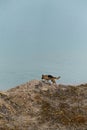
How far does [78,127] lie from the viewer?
32312 mm

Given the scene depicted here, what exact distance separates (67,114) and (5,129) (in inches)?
294

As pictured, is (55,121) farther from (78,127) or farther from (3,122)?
(3,122)

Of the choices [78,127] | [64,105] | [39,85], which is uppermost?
[39,85]

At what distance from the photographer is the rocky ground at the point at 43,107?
33000mm

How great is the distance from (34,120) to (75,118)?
4521 mm

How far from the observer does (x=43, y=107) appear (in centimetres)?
3688

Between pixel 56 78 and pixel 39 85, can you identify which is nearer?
pixel 39 85

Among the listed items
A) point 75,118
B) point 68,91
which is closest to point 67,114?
point 75,118

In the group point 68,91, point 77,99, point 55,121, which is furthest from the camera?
point 68,91

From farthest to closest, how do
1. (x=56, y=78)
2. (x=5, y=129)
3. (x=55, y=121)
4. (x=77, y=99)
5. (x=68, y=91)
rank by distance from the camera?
(x=56, y=78) → (x=68, y=91) → (x=77, y=99) → (x=55, y=121) → (x=5, y=129)

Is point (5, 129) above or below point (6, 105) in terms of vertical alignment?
below

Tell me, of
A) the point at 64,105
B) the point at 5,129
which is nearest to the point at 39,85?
the point at 64,105

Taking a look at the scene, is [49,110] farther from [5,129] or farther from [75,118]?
[5,129]

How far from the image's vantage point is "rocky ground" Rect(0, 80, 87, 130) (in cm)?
3300
